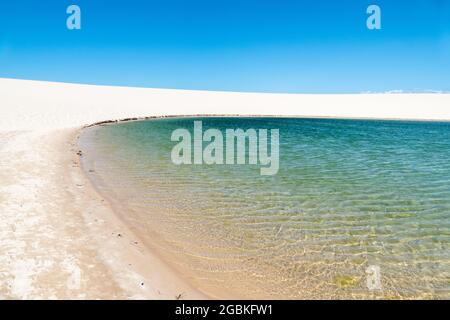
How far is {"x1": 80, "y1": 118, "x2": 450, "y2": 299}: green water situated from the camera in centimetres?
531

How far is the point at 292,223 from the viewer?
7477 mm

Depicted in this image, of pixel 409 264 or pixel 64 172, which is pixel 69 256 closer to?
pixel 409 264

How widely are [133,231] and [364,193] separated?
21.9ft

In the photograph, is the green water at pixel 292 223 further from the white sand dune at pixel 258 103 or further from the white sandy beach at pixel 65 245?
the white sand dune at pixel 258 103

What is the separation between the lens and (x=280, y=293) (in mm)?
4965

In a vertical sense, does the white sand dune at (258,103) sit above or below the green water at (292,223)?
above

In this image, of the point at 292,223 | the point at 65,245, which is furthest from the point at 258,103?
the point at 65,245

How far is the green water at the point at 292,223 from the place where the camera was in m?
5.31

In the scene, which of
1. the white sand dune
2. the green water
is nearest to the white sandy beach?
the green water

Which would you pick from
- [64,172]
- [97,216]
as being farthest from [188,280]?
[64,172]

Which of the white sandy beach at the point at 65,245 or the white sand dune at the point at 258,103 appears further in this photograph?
the white sand dune at the point at 258,103

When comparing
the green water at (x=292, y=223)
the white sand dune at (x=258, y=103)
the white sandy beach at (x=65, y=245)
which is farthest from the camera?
the white sand dune at (x=258, y=103)

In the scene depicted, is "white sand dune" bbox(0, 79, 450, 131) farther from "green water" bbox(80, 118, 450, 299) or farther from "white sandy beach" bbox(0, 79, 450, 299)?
"white sandy beach" bbox(0, 79, 450, 299)

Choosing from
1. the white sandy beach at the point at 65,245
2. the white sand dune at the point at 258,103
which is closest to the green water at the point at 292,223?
the white sandy beach at the point at 65,245
